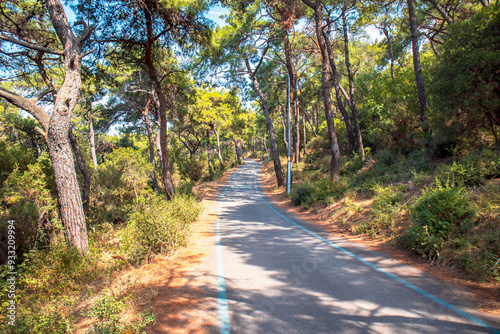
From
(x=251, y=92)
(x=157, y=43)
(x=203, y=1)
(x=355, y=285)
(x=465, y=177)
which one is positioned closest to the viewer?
(x=355, y=285)

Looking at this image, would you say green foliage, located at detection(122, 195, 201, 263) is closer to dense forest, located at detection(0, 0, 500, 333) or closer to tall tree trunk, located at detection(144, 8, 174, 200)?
dense forest, located at detection(0, 0, 500, 333)

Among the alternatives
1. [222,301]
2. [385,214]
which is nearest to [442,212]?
[385,214]

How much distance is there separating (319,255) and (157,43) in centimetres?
1144

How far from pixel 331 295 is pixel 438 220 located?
3312mm

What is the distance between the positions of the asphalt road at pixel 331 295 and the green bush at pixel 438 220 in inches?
30.4

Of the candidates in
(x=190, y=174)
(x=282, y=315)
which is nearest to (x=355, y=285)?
(x=282, y=315)

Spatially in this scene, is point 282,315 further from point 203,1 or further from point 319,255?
point 203,1

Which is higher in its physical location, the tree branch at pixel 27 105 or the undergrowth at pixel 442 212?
the tree branch at pixel 27 105

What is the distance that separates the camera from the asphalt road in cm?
309

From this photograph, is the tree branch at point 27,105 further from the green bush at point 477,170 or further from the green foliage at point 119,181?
the green bush at point 477,170

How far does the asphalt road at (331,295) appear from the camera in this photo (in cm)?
309

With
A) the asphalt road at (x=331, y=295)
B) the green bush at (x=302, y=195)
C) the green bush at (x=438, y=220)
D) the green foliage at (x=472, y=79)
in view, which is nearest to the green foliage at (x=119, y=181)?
the green bush at (x=302, y=195)

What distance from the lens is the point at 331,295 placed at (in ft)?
12.7

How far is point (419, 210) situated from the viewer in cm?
598
